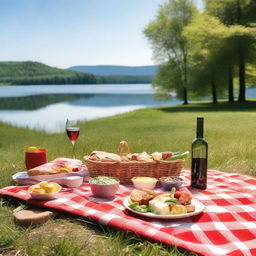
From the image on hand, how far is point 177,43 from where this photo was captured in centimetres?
3816

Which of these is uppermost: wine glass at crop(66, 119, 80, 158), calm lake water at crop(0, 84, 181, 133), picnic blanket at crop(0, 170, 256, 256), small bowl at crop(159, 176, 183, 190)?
wine glass at crop(66, 119, 80, 158)

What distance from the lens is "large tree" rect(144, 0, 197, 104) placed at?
121 feet

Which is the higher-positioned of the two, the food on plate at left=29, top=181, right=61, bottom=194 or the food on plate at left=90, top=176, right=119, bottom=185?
the food on plate at left=90, top=176, right=119, bottom=185

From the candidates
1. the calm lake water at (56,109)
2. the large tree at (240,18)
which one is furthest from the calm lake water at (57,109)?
the large tree at (240,18)

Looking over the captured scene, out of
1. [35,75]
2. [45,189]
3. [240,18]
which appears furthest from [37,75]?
[45,189]

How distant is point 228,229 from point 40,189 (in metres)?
1.73

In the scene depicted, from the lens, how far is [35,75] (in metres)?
165

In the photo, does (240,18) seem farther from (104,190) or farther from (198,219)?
(198,219)

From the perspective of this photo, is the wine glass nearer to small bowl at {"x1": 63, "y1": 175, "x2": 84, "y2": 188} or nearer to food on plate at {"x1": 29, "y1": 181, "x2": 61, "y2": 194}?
small bowl at {"x1": 63, "y1": 175, "x2": 84, "y2": 188}

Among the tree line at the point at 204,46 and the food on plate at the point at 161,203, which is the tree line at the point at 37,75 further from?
the food on plate at the point at 161,203

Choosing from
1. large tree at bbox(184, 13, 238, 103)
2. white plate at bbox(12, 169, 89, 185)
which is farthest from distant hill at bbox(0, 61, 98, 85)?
white plate at bbox(12, 169, 89, 185)

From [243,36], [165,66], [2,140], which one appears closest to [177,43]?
[165,66]

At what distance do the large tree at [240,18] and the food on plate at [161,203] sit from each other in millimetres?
28964

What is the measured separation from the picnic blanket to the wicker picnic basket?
161 millimetres
